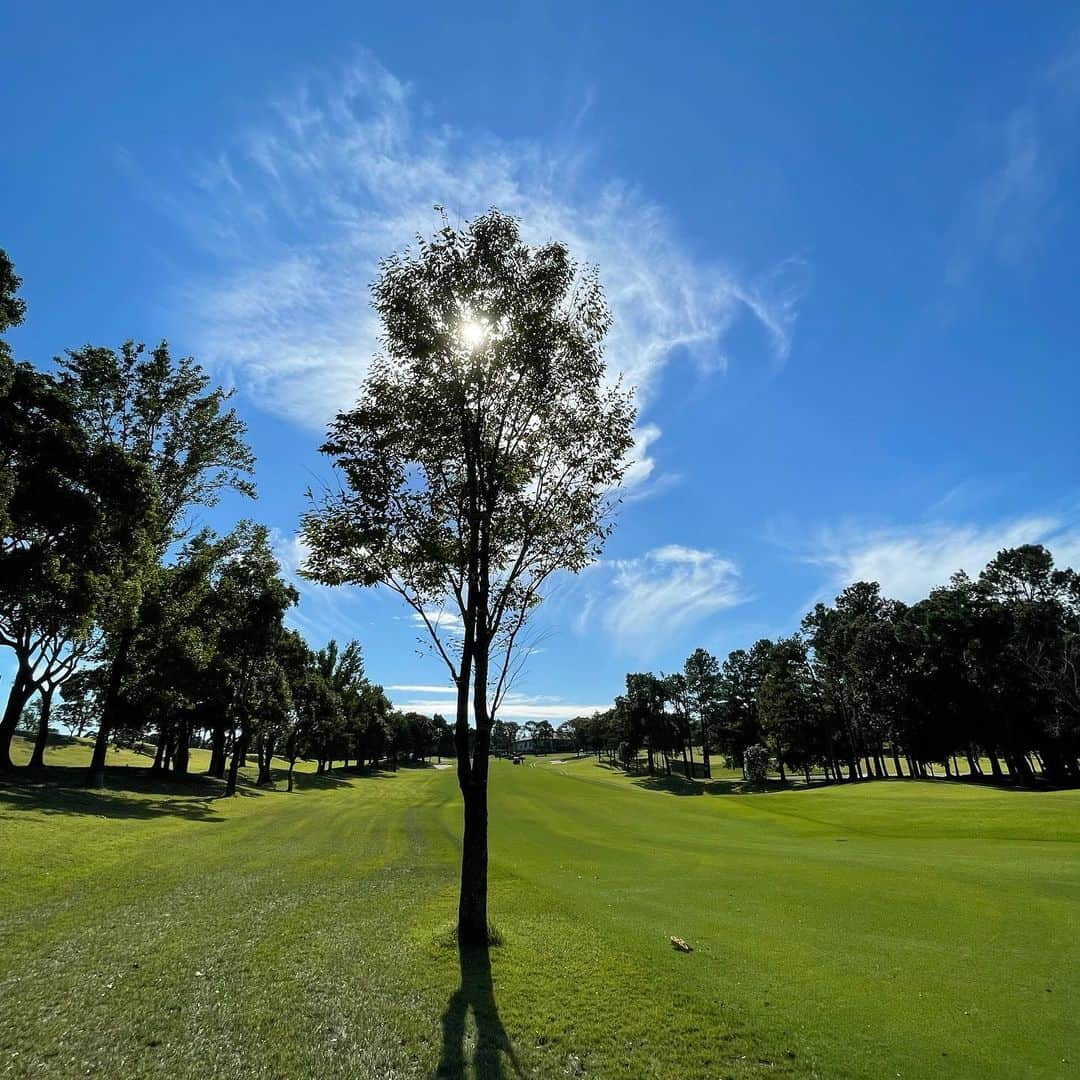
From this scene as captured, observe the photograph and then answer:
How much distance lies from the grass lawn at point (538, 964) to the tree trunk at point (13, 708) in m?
17.0

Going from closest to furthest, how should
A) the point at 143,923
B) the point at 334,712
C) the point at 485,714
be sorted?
the point at 143,923, the point at 485,714, the point at 334,712

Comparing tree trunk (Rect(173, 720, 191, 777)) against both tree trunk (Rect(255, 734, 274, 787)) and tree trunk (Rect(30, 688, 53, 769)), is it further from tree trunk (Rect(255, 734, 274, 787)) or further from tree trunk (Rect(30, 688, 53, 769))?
tree trunk (Rect(30, 688, 53, 769))

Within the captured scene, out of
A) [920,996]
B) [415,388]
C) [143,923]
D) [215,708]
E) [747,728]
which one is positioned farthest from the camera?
[747,728]

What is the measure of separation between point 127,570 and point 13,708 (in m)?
15.5

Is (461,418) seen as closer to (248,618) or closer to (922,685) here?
(248,618)

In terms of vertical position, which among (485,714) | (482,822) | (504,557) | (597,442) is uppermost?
(597,442)

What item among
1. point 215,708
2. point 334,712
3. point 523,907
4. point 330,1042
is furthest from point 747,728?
point 330,1042

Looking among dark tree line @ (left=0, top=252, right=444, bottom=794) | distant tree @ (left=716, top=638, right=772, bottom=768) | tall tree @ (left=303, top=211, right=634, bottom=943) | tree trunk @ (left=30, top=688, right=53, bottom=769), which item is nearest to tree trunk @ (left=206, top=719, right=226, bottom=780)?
dark tree line @ (left=0, top=252, right=444, bottom=794)

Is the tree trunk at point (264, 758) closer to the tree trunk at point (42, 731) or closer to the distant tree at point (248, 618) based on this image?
the distant tree at point (248, 618)

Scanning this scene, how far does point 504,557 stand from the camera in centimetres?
1443

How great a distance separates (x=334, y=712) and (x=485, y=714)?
73000mm

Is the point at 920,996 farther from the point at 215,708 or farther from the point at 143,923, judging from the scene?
the point at 215,708

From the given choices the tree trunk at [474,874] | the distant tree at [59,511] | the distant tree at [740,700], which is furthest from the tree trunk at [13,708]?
the distant tree at [740,700]

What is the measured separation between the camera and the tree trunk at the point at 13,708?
3556 centimetres
